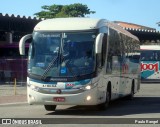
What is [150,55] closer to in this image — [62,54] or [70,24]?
[70,24]

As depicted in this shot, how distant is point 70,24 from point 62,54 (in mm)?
1154

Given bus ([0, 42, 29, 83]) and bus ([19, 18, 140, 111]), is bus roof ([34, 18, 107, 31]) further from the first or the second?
bus ([0, 42, 29, 83])

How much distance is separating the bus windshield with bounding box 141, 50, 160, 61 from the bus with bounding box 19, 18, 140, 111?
26.1 m

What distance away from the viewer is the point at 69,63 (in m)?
16.5

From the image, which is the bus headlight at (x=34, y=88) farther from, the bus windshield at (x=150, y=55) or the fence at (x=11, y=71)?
the bus windshield at (x=150, y=55)

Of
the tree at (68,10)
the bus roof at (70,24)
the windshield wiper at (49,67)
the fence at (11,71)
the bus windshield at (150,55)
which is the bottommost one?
the fence at (11,71)

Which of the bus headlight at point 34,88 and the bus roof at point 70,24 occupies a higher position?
the bus roof at point 70,24

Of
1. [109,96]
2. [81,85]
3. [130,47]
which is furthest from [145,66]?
[81,85]

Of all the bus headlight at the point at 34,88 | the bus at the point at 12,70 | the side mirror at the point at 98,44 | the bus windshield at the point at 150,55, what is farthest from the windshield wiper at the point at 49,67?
the bus windshield at the point at 150,55

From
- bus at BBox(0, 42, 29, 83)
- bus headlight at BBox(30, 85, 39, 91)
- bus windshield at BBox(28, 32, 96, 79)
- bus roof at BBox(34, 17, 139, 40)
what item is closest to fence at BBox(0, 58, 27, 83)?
bus at BBox(0, 42, 29, 83)

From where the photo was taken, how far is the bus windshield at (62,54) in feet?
54.0

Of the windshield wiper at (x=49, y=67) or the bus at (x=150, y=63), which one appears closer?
the windshield wiper at (x=49, y=67)

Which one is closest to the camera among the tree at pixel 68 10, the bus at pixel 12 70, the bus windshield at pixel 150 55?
the bus at pixel 12 70

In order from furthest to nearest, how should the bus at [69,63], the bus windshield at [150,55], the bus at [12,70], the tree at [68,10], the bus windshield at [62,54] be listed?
1. the tree at [68,10]
2. the bus windshield at [150,55]
3. the bus at [12,70]
4. the bus windshield at [62,54]
5. the bus at [69,63]
